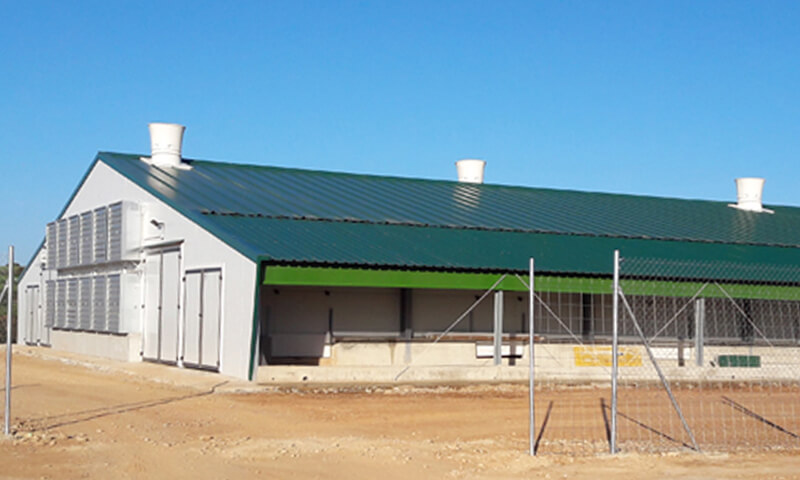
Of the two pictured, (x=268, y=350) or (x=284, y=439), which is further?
(x=268, y=350)

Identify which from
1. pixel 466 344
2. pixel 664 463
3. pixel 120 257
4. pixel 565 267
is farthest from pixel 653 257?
pixel 664 463

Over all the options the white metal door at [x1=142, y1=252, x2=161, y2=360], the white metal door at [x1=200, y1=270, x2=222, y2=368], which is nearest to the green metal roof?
the white metal door at [x1=200, y1=270, x2=222, y2=368]

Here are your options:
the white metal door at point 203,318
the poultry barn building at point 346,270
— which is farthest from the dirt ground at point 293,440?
the poultry barn building at point 346,270

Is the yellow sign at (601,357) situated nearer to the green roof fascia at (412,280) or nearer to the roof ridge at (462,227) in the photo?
the green roof fascia at (412,280)

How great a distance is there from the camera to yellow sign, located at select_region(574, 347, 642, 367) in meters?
26.4

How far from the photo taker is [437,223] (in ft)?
91.3

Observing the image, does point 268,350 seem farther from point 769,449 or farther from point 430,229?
point 769,449

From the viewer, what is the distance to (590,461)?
1273 cm

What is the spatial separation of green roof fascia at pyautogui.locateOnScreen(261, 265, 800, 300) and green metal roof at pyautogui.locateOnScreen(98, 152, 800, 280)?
0.20 meters

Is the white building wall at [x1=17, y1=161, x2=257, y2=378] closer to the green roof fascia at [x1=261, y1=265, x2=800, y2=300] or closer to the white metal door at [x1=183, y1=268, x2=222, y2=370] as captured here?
the white metal door at [x1=183, y1=268, x2=222, y2=370]

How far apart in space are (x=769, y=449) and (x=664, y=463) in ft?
6.84

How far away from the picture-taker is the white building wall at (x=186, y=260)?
72.5ft

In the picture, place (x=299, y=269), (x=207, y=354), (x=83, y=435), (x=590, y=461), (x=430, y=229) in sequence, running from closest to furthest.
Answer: (x=590, y=461)
(x=83, y=435)
(x=299, y=269)
(x=207, y=354)
(x=430, y=229)

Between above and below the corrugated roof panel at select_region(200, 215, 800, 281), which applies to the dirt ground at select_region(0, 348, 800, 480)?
below
